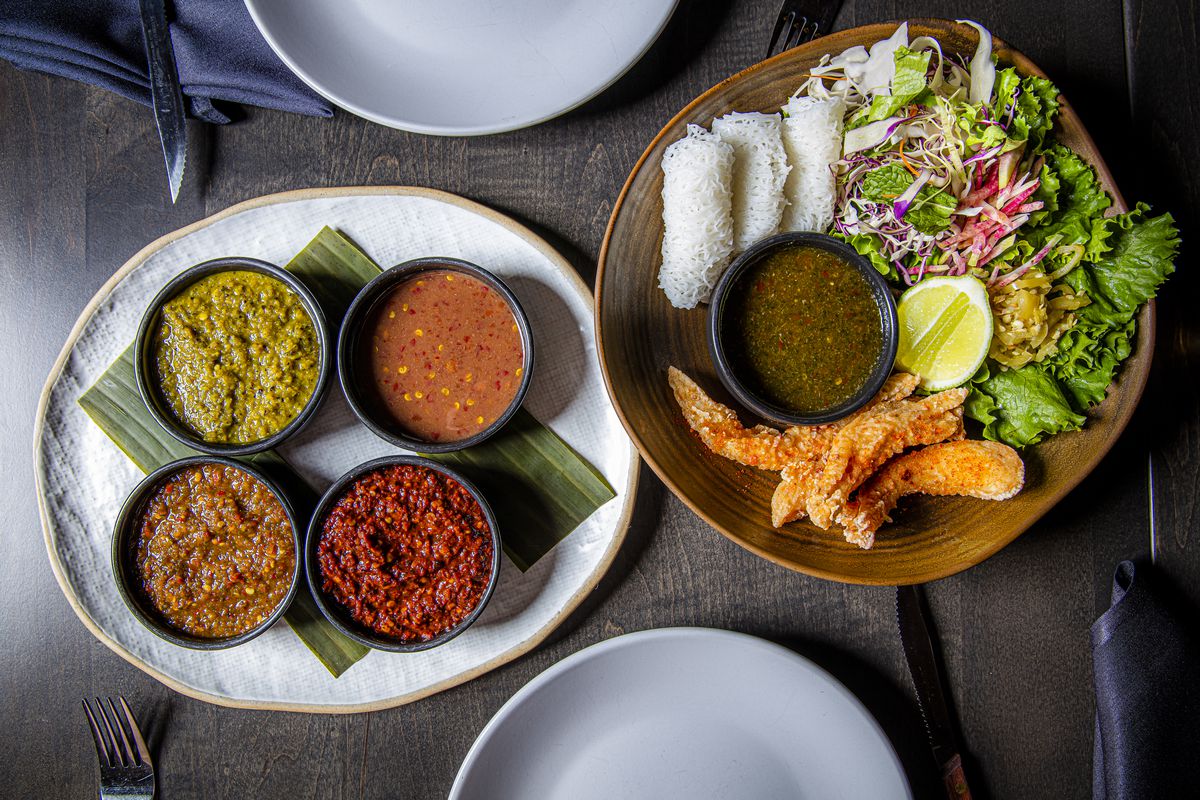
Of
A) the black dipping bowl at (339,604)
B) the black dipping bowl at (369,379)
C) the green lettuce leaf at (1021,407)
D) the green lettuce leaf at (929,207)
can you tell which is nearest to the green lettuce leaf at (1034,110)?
the green lettuce leaf at (929,207)

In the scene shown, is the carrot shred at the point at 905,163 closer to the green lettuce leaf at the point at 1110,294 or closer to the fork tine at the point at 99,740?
the green lettuce leaf at the point at 1110,294

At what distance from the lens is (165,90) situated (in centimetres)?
226

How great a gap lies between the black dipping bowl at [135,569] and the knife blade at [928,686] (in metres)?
1.82

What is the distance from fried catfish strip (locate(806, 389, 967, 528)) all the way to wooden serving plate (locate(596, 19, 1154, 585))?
0.59ft

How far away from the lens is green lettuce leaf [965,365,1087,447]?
6.76 ft

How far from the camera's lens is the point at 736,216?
213 cm

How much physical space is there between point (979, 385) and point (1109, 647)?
0.94m

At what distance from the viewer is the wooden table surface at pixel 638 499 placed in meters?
2.32

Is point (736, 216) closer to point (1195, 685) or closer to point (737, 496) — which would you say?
point (737, 496)

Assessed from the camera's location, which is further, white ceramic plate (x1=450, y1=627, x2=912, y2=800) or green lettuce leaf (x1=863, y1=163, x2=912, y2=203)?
white ceramic plate (x1=450, y1=627, x2=912, y2=800)

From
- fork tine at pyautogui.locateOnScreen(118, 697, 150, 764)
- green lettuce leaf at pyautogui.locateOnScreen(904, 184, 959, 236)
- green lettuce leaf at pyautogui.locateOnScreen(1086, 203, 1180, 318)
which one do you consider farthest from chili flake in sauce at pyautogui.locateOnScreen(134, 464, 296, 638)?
green lettuce leaf at pyautogui.locateOnScreen(1086, 203, 1180, 318)

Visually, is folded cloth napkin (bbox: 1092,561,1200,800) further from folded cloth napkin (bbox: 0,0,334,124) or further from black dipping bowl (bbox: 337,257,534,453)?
folded cloth napkin (bbox: 0,0,334,124)

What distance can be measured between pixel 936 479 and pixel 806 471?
367 millimetres

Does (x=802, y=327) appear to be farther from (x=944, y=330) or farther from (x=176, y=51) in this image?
(x=176, y=51)
